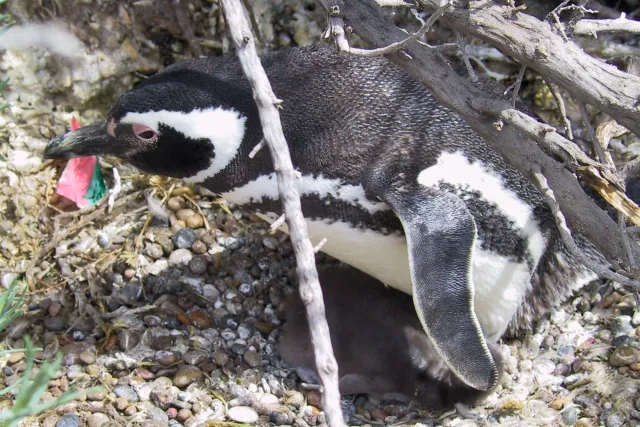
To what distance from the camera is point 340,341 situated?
181 cm

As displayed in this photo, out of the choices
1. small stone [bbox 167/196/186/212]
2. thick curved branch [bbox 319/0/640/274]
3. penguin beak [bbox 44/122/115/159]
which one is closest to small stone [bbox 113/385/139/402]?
penguin beak [bbox 44/122/115/159]

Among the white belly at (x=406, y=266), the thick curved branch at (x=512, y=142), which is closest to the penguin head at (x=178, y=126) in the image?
the white belly at (x=406, y=266)

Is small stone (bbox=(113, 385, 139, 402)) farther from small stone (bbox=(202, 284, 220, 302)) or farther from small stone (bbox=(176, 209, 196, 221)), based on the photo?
small stone (bbox=(176, 209, 196, 221))

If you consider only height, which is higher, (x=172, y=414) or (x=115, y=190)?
(x=115, y=190)

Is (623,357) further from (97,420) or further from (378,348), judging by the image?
(97,420)

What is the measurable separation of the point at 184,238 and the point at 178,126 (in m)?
0.61

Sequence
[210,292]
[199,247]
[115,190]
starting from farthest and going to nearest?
1. [115,190]
2. [199,247]
3. [210,292]

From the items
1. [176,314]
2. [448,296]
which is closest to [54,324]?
[176,314]

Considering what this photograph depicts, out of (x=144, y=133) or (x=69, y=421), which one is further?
(x=144, y=133)

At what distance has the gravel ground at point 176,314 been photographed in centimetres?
165

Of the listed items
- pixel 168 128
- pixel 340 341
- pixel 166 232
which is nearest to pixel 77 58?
pixel 166 232

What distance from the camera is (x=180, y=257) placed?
2092 mm

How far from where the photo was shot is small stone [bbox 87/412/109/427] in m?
1.54

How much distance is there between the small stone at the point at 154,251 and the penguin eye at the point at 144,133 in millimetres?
529
